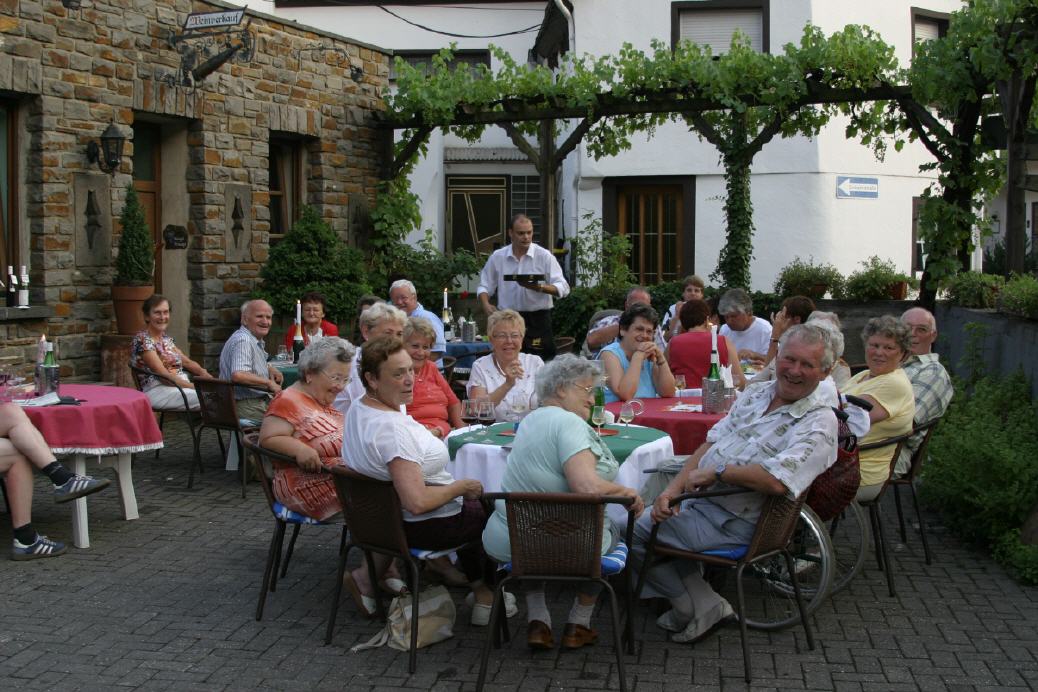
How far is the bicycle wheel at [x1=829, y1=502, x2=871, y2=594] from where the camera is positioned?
18.0 ft

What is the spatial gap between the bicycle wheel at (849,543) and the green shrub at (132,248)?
6.93 m

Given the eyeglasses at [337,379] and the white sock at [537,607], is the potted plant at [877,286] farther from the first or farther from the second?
the white sock at [537,607]

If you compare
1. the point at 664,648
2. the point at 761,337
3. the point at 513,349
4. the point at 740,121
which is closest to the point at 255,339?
the point at 513,349

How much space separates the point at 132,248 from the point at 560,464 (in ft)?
24.3

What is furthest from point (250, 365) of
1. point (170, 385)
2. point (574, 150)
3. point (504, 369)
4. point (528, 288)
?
point (574, 150)

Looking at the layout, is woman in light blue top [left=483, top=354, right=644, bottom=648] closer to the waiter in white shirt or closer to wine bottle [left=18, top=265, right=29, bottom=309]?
the waiter in white shirt

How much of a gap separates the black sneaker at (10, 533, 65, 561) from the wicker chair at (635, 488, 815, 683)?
3435 mm

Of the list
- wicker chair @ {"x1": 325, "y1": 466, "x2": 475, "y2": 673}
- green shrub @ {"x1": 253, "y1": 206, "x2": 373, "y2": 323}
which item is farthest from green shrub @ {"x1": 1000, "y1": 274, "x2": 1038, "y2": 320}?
green shrub @ {"x1": 253, "y1": 206, "x2": 373, "y2": 323}

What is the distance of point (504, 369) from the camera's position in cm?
671

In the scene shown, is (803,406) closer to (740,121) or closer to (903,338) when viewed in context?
(903,338)

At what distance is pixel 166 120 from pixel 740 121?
654 cm

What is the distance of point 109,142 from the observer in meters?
10.5

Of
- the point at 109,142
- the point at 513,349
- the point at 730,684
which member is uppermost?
the point at 109,142

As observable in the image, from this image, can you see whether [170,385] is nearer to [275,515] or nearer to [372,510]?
[275,515]
